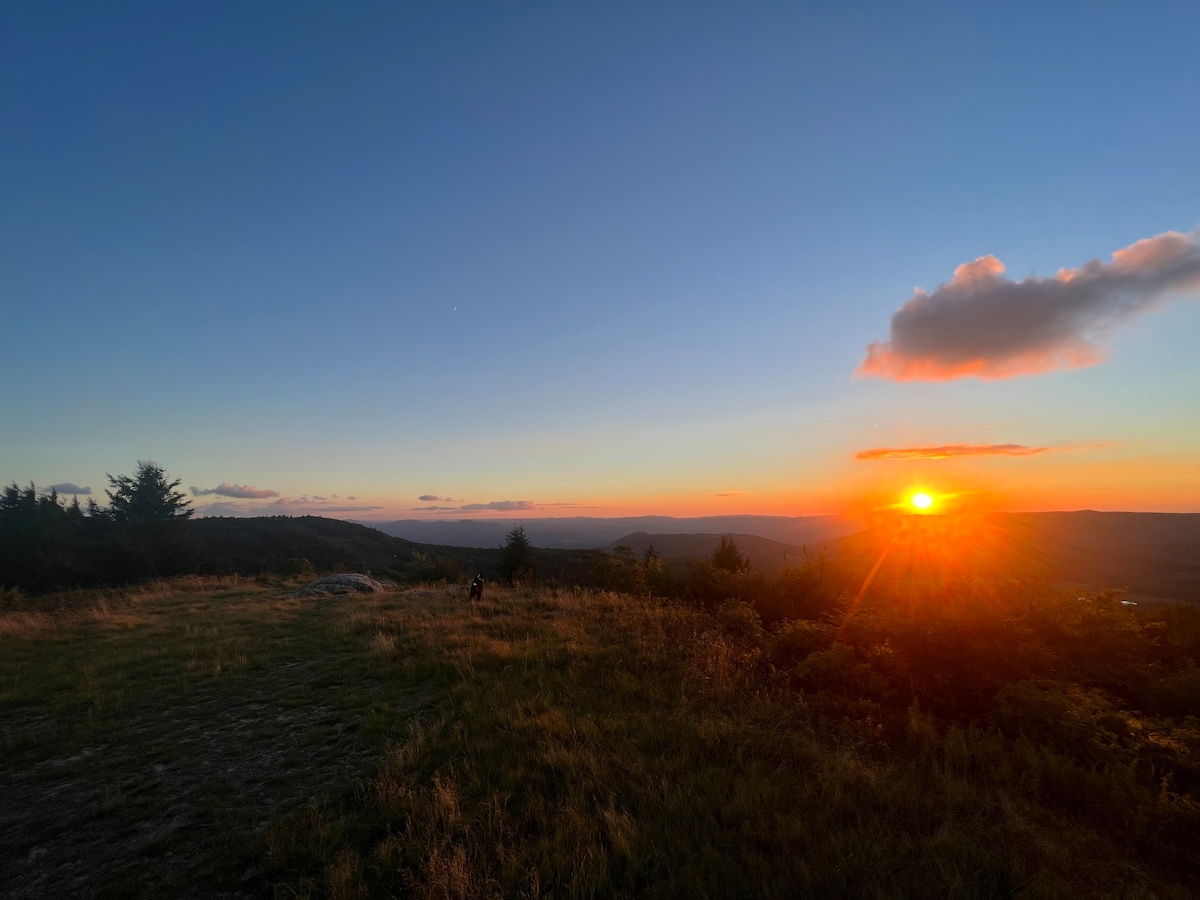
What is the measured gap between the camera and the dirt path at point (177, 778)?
3.71 metres

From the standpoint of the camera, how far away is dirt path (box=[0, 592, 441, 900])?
12.2ft

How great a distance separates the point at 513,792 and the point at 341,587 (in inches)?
822

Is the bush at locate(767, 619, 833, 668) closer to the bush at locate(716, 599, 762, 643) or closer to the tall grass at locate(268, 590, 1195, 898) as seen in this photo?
the bush at locate(716, 599, 762, 643)

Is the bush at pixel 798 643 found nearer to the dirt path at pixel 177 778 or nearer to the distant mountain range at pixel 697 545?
the dirt path at pixel 177 778

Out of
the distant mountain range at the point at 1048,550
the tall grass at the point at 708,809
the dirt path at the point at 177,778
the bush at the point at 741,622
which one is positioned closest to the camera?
the tall grass at the point at 708,809

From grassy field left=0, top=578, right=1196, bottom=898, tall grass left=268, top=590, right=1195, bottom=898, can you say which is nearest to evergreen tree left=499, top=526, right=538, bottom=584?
grassy field left=0, top=578, right=1196, bottom=898

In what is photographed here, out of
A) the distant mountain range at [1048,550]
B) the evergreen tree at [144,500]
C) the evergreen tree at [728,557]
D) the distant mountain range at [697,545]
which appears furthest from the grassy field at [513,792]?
the distant mountain range at [697,545]

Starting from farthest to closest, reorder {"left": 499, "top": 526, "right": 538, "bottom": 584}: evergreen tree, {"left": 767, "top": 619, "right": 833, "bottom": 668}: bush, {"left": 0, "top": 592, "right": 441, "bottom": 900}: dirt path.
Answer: {"left": 499, "top": 526, "right": 538, "bottom": 584}: evergreen tree < {"left": 767, "top": 619, "right": 833, "bottom": 668}: bush < {"left": 0, "top": 592, "right": 441, "bottom": 900}: dirt path

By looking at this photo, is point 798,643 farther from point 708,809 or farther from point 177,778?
point 177,778

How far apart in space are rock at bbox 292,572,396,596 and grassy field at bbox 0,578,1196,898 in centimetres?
1206

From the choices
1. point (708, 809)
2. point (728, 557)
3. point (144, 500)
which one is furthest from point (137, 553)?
point (708, 809)

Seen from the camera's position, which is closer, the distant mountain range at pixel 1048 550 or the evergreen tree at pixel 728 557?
the distant mountain range at pixel 1048 550

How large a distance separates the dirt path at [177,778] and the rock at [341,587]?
13357 millimetres

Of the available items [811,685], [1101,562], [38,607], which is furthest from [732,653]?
[1101,562]
